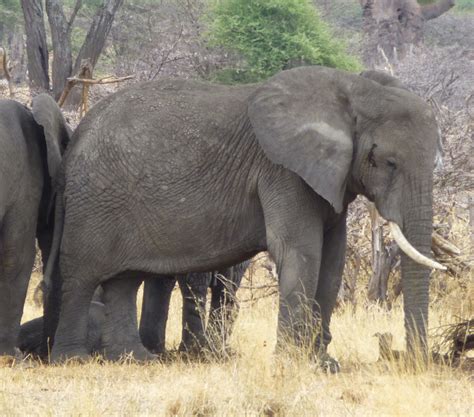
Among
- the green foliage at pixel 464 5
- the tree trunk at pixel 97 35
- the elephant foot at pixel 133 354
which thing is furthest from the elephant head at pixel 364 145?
the green foliage at pixel 464 5

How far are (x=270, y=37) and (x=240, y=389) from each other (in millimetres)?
13918

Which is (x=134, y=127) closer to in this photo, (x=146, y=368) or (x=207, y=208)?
(x=207, y=208)

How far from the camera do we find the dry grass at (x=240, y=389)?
19.8 ft

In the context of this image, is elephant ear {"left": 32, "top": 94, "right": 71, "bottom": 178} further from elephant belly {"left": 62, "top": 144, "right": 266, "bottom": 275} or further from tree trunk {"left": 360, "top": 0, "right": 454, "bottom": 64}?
tree trunk {"left": 360, "top": 0, "right": 454, "bottom": 64}

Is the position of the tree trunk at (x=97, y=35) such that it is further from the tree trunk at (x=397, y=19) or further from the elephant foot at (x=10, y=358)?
the tree trunk at (x=397, y=19)

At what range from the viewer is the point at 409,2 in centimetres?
3119

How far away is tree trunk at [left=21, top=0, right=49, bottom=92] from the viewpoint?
1520 centimetres

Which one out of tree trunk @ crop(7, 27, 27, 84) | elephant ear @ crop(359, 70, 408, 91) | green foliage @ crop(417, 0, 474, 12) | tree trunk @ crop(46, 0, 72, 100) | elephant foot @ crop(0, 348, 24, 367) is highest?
green foliage @ crop(417, 0, 474, 12)

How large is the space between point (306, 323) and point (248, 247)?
991 millimetres

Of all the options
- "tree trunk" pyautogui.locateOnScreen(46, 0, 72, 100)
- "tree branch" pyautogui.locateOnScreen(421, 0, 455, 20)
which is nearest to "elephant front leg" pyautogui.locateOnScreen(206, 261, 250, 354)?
"tree trunk" pyautogui.locateOnScreen(46, 0, 72, 100)

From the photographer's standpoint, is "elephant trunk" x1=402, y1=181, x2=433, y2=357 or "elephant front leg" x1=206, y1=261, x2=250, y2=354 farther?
"elephant front leg" x1=206, y1=261, x2=250, y2=354

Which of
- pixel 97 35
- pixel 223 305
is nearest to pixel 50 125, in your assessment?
pixel 223 305

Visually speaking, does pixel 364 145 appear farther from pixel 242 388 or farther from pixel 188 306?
pixel 242 388

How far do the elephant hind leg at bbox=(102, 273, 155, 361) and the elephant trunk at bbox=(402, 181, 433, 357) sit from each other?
6.16 feet
